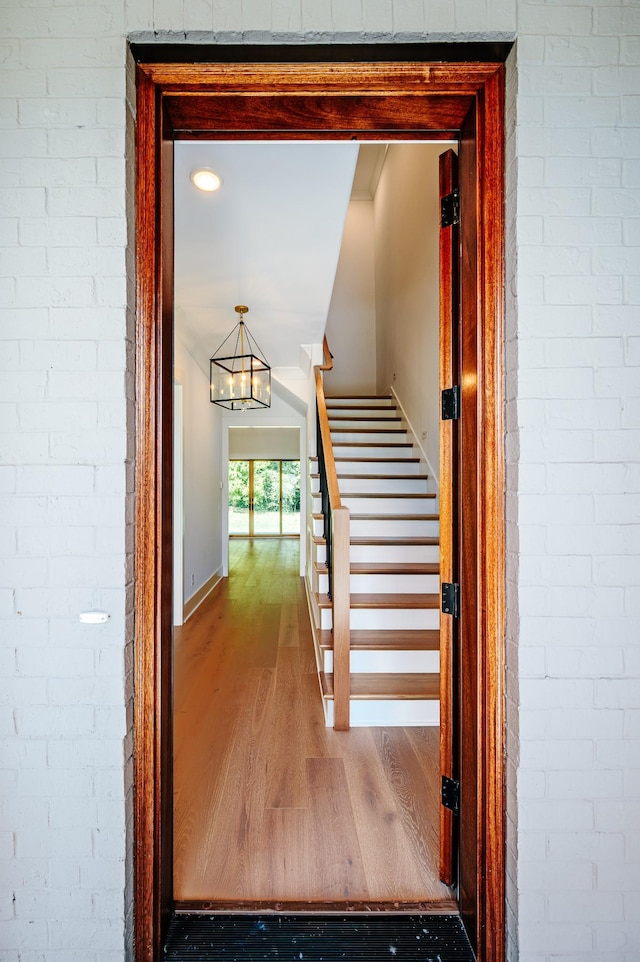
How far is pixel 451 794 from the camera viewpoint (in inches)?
59.1

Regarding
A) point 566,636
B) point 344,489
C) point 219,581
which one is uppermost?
point 344,489

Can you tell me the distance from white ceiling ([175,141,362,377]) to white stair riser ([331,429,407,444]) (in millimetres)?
960

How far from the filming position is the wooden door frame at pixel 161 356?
1.24m

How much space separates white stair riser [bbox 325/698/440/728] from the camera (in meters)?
2.63

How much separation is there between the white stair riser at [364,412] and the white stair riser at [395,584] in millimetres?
2360

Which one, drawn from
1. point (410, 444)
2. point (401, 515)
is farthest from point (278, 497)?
point (401, 515)

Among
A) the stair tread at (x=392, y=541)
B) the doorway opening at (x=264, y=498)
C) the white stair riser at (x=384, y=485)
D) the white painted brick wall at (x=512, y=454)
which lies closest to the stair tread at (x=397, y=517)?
the stair tread at (x=392, y=541)

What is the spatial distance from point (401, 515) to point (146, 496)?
2.76 metres

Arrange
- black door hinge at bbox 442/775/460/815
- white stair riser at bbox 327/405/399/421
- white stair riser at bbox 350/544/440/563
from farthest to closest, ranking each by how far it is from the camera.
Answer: white stair riser at bbox 327/405/399/421 → white stair riser at bbox 350/544/440/563 → black door hinge at bbox 442/775/460/815

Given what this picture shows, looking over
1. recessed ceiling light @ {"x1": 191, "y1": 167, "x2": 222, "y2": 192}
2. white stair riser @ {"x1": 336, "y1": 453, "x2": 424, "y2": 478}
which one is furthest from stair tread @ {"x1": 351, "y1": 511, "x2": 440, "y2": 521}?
recessed ceiling light @ {"x1": 191, "y1": 167, "x2": 222, "y2": 192}

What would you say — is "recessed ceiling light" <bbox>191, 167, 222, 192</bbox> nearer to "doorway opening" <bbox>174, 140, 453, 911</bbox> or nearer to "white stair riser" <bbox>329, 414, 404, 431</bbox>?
"doorway opening" <bbox>174, 140, 453, 911</bbox>

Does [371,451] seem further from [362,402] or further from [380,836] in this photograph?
[380,836]

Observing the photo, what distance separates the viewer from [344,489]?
167 inches

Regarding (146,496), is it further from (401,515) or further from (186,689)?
(401,515)
